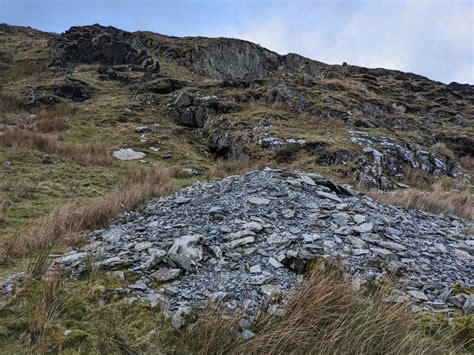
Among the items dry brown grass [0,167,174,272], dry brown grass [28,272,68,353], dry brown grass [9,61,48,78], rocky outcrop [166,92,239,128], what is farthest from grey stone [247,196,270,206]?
dry brown grass [9,61,48,78]

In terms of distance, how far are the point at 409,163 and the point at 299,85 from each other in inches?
460

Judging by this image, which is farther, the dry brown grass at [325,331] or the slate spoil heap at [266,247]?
the slate spoil heap at [266,247]

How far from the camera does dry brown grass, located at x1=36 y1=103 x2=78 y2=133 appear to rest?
18028 millimetres

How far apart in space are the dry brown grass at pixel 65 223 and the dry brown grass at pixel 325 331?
2464 mm

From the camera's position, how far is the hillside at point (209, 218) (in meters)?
3.66

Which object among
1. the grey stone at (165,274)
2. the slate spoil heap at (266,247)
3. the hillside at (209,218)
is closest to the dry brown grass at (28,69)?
the hillside at (209,218)

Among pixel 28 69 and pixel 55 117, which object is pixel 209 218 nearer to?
pixel 55 117

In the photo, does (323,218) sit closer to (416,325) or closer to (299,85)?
(416,325)

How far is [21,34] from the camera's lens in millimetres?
44562

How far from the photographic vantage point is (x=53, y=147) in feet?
46.7

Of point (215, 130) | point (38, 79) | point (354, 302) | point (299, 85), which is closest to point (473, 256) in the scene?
point (354, 302)

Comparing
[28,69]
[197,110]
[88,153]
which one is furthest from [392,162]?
[28,69]

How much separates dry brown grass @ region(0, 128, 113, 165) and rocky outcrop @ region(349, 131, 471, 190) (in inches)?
385

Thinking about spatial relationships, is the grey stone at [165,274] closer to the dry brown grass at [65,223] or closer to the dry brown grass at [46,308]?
the dry brown grass at [46,308]
